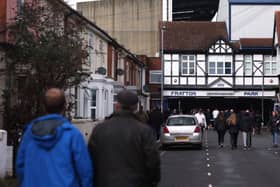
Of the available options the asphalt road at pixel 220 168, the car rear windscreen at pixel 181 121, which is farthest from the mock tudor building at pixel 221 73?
the asphalt road at pixel 220 168

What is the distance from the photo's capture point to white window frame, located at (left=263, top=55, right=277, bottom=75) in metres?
59.8

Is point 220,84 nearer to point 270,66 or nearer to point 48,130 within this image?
point 270,66

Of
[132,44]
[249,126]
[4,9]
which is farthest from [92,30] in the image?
[132,44]

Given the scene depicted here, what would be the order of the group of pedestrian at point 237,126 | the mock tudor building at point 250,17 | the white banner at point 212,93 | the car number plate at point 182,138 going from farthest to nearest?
1. the mock tudor building at point 250,17
2. the white banner at point 212,93
3. the group of pedestrian at point 237,126
4. the car number plate at point 182,138

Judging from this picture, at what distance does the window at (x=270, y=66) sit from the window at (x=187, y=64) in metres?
6.87

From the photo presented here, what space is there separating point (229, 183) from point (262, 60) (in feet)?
155

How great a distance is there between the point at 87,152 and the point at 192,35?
5882cm

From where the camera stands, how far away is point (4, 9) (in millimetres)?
18922

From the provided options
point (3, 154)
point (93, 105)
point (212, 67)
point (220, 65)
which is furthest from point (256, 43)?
point (3, 154)

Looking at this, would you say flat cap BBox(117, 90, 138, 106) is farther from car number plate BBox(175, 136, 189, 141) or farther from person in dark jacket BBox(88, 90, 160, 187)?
car number plate BBox(175, 136, 189, 141)

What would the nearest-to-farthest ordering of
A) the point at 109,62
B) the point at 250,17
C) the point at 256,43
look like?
the point at 109,62
the point at 256,43
the point at 250,17

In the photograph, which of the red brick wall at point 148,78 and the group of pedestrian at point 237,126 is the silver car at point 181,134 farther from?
the red brick wall at point 148,78

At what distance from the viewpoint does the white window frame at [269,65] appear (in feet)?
196

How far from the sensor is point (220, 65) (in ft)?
199
